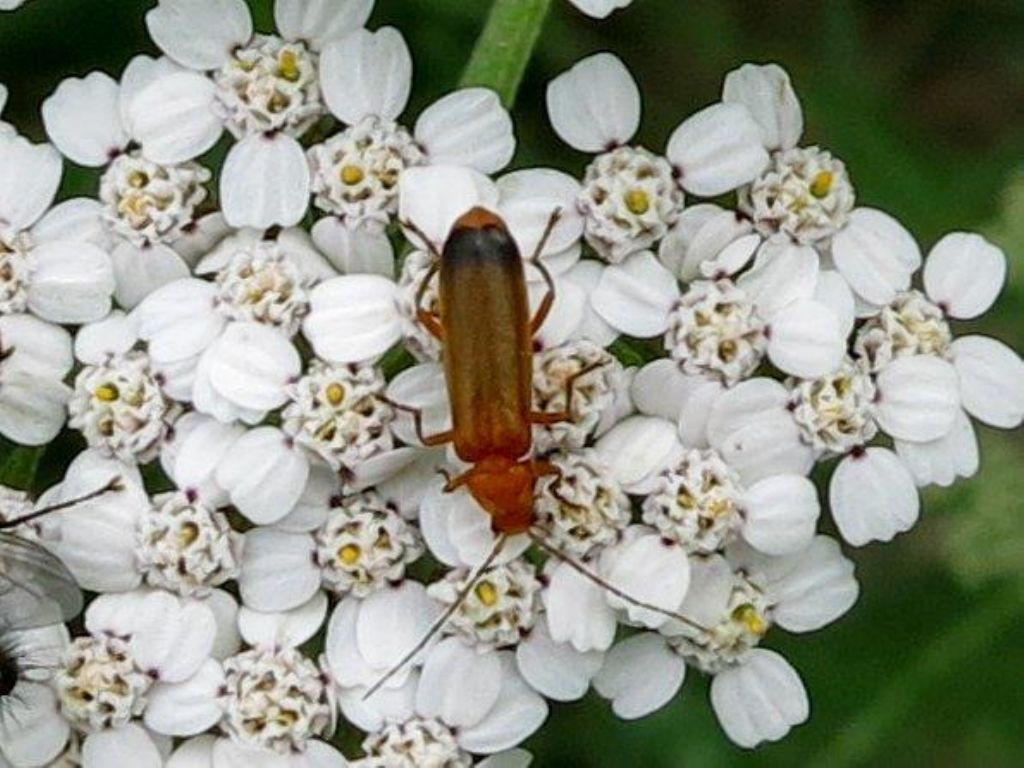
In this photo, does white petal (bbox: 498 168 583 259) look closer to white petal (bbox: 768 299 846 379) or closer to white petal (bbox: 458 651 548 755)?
white petal (bbox: 768 299 846 379)

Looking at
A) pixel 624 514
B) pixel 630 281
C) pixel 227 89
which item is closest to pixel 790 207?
pixel 630 281

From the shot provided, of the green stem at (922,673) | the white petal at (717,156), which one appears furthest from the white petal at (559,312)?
the green stem at (922,673)

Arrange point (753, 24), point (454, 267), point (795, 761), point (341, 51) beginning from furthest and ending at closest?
point (753, 24) → point (795, 761) → point (341, 51) → point (454, 267)

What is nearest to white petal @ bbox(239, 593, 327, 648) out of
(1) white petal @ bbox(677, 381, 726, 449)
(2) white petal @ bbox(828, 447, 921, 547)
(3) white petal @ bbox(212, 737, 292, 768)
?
(3) white petal @ bbox(212, 737, 292, 768)

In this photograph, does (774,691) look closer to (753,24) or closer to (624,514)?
(624,514)

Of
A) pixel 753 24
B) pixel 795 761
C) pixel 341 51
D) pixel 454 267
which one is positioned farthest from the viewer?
pixel 753 24
